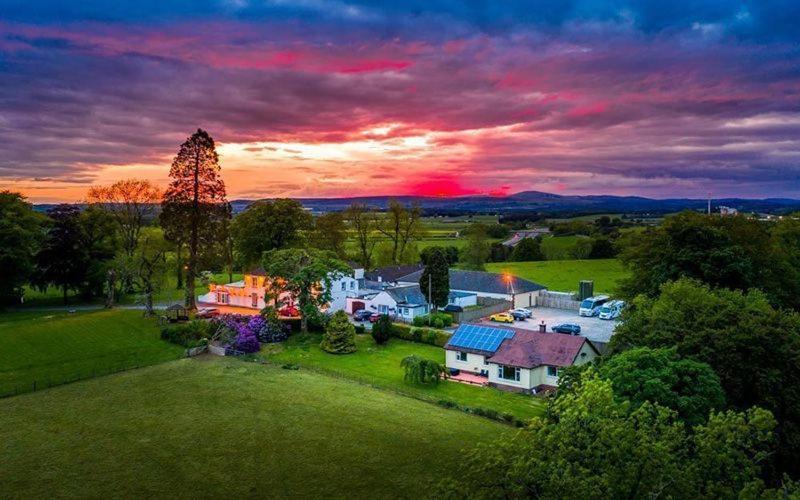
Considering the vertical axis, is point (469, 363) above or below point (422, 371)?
below

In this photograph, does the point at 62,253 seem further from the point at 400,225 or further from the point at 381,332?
the point at 400,225

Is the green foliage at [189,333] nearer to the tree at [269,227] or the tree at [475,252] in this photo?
the tree at [269,227]

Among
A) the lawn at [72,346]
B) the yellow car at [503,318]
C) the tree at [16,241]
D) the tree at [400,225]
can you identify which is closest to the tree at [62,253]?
the tree at [16,241]

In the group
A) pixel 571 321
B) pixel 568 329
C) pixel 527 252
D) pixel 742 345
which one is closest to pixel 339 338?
pixel 568 329

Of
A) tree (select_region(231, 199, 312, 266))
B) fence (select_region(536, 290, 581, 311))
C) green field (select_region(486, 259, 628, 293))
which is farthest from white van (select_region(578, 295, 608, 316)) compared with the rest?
tree (select_region(231, 199, 312, 266))

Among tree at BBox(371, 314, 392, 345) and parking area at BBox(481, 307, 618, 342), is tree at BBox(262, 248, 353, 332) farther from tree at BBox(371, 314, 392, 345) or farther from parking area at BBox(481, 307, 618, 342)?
parking area at BBox(481, 307, 618, 342)

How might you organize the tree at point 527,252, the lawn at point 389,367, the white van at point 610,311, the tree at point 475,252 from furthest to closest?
1. the tree at point 527,252
2. the tree at point 475,252
3. the white van at point 610,311
4. the lawn at point 389,367
